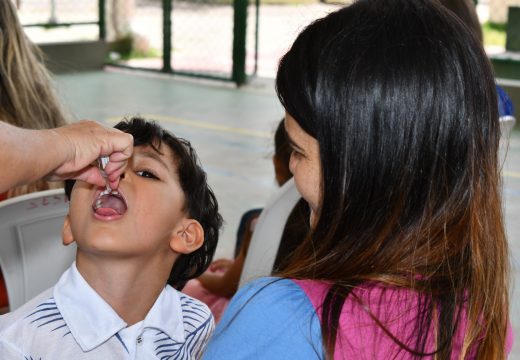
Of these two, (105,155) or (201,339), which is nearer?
(105,155)

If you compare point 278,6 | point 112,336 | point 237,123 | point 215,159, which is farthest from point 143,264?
point 278,6

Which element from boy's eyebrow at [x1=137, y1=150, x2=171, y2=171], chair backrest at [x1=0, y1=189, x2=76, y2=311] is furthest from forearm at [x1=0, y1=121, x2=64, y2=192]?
chair backrest at [x1=0, y1=189, x2=76, y2=311]

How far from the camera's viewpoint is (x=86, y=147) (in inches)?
54.7

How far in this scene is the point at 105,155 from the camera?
145 cm

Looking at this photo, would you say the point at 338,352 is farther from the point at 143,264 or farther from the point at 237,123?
the point at 237,123

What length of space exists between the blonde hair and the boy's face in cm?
73

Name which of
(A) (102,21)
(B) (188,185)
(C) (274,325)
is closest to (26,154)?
(C) (274,325)

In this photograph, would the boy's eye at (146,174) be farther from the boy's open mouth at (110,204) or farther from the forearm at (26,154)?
the forearm at (26,154)

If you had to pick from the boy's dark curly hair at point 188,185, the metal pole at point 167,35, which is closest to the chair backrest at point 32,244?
the boy's dark curly hair at point 188,185

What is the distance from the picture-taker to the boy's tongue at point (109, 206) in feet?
5.56

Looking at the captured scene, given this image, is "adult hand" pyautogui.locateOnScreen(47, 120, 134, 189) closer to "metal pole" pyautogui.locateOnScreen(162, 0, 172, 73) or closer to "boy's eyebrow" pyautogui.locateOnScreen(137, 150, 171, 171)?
"boy's eyebrow" pyautogui.locateOnScreen(137, 150, 171, 171)

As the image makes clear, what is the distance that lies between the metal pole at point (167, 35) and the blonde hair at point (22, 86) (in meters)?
6.51

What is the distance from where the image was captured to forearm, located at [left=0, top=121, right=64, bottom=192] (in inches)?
47.1

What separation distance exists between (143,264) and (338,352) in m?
0.74
